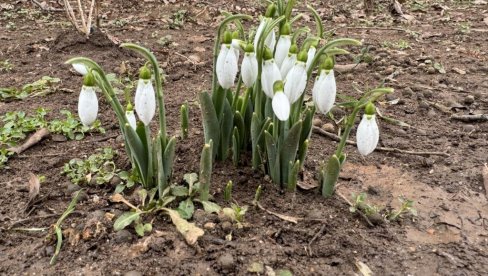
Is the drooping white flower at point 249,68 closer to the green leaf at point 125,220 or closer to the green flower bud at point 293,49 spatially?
the green flower bud at point 293,49

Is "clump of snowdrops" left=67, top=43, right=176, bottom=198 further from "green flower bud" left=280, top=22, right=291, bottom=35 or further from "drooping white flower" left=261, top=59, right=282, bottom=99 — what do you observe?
"green flower bud" left=280, top=22, right=291, bottom=35

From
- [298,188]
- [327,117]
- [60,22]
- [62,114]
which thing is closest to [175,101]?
[62,114]

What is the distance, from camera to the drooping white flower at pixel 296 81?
1869 mm

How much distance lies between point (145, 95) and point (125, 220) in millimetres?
499

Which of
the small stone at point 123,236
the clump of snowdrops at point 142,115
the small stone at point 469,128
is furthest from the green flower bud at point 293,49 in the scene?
the small stone at point 469,128

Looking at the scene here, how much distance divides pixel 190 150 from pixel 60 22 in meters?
3.26

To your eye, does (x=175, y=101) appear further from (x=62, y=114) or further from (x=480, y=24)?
(x=480, y=24)

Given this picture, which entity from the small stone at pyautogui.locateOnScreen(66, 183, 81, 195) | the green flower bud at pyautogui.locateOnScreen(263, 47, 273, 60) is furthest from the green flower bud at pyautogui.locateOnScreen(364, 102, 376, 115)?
the small stone at pyautogui.locateOnScreen(66, 183, 81, 195)

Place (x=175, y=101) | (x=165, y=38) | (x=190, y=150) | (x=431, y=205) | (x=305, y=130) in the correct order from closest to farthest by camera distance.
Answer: (x=305, y=130)
(x=431, y=205)
(x=190, y=150)
(x=175, y=101)
(x=165, y=38)

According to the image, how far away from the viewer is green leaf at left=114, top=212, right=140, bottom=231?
1.93m

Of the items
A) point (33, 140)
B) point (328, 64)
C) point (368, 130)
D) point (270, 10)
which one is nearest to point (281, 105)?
A: point (328, 64)

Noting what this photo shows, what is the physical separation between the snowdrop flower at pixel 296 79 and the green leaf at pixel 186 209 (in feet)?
1.98

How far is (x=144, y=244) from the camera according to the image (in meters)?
1.89

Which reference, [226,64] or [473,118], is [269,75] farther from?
[473,118]
